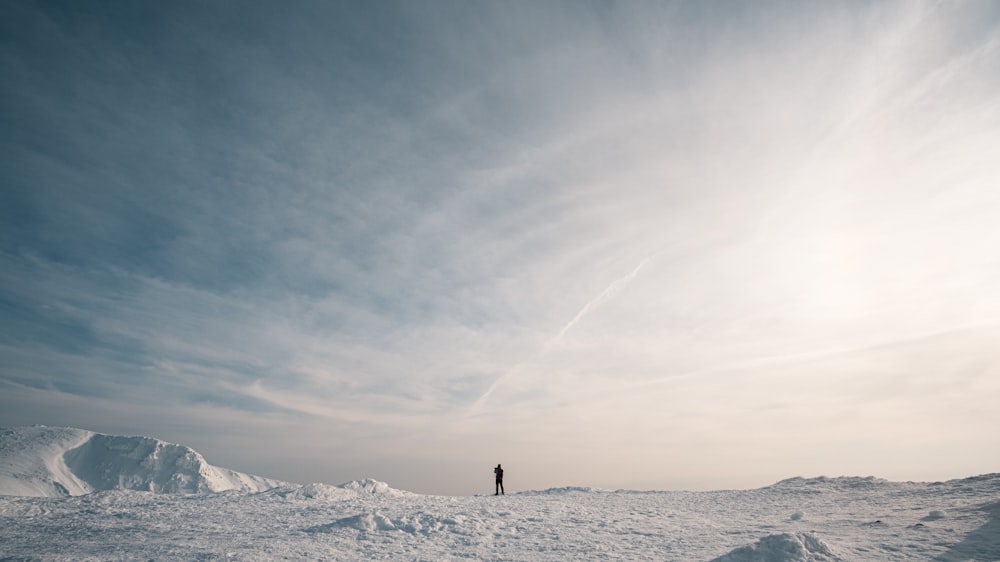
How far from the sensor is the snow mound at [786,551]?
42.2ft

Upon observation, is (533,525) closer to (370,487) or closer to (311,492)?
(311,492)

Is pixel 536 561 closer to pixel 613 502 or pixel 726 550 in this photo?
pixel 726 550

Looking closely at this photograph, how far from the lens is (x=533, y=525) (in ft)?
62.6

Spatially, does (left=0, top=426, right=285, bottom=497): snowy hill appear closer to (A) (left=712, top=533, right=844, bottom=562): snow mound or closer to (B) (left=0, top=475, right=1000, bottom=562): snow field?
(B) (left=0, top=475, right=1000, bottom=562): snow field

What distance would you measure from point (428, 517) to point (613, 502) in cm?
1003

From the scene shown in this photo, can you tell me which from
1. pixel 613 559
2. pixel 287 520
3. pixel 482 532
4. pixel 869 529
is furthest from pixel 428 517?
pixel 869 529


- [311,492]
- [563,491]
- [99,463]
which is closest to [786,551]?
[563,491]

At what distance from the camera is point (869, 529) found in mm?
16359

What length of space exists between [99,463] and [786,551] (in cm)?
14904

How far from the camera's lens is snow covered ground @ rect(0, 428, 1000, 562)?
48.9ft

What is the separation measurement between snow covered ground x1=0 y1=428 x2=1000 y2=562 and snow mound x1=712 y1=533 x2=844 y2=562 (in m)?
0.04

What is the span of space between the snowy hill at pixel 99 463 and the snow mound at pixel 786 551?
4406 inches

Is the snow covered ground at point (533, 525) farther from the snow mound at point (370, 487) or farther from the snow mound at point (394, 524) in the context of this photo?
the snow mound at point (370, 487)

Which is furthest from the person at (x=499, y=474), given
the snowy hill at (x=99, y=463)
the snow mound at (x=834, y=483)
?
the snowy hill at (x=99, y=463)
